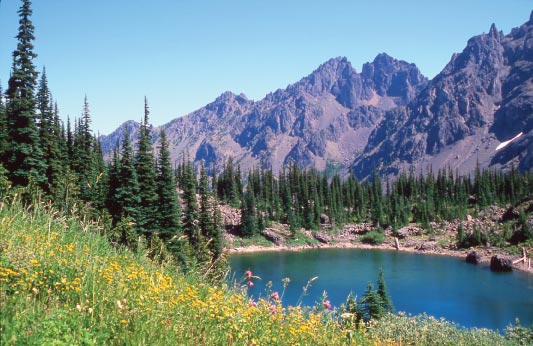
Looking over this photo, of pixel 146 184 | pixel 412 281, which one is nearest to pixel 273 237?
pixel 412 281

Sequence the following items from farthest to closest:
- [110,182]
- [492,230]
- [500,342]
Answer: [492,230] → [110,182] → [500,342]

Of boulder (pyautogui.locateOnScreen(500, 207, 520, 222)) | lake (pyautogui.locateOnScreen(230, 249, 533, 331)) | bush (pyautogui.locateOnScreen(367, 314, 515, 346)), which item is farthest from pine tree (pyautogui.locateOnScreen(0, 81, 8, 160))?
boulder (pyautogui.locateOnScreen(500, 207, 520, 222))

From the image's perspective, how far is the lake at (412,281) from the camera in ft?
154

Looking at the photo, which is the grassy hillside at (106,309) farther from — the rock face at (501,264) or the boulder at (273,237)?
the boulder at (273,237)

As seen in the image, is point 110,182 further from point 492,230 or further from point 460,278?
point 492,230

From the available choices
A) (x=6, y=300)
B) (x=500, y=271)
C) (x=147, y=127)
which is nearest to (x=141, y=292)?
(x=6, y=300)

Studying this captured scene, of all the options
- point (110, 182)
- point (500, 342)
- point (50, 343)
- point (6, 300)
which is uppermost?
point (110, 182)

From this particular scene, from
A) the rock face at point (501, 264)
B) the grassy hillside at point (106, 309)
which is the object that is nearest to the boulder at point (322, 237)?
the rock face at point (501, 264)

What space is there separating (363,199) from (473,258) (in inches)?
1910

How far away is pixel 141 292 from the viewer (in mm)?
4941

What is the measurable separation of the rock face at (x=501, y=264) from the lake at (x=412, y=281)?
1.50 meters

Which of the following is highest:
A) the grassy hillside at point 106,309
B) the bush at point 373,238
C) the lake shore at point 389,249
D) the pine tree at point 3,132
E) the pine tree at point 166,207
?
the pine tree at point 3,132

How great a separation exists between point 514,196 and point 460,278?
65778 millimetres

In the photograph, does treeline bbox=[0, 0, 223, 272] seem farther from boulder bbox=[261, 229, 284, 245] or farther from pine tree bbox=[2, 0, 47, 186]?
boulder bbox=[261, 229, 284, 245]
